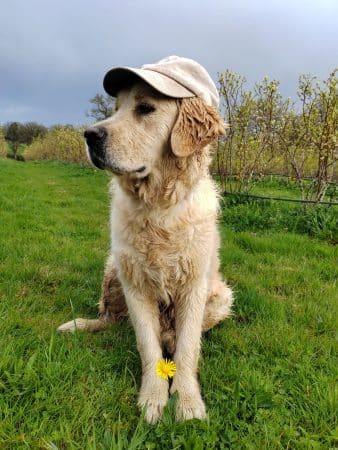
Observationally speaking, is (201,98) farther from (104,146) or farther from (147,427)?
(147,427)

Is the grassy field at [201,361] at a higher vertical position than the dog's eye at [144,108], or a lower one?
lower

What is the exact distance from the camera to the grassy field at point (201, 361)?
185 centimetres

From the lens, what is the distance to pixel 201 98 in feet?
7.91

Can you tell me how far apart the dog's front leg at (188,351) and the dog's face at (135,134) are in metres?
0.88

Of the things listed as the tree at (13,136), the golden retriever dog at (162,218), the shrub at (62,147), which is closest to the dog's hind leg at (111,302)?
the golden retriever dog at (162,218)

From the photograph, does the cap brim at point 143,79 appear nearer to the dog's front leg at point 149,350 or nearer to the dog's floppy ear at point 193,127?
the dog's floppy ear at point 193,127

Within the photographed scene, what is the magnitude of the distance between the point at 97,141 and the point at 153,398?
57.2 inches

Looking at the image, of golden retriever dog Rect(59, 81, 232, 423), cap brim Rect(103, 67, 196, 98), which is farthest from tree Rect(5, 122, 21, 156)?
golden retriever dog Rect(59, 81, 232, 423)

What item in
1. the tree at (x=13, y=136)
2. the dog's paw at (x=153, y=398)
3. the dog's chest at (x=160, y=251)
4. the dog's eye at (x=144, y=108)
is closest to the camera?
the dog's paw at (x=153, y=398)

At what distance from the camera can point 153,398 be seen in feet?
7.00

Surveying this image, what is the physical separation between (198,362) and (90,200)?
6695 millimetres

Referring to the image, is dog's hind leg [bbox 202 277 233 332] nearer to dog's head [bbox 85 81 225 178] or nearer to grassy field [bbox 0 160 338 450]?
grassy field [bbox 0 160 338 450]

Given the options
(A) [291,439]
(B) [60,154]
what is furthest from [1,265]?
(B) [60,154]

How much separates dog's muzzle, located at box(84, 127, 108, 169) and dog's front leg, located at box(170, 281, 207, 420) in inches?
40.0
